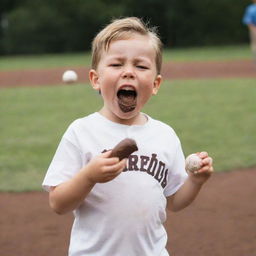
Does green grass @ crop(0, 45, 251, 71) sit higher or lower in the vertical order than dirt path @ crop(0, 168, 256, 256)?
lower

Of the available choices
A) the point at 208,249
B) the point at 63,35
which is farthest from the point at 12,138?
the point at 63,35

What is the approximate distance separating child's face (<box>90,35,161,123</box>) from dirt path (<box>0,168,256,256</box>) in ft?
6.50

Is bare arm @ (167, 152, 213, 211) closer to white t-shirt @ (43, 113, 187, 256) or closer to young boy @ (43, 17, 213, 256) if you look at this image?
young boy @ (43, 17, 213, 256)

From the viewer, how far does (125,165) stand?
230 cm

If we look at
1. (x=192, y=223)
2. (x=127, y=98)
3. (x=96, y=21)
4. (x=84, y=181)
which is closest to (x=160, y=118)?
(x=192, y=223)

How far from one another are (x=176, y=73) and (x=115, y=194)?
16.6 meters

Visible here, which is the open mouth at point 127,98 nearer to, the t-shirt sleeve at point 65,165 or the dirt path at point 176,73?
the t-shirt sleeve at point 65,165

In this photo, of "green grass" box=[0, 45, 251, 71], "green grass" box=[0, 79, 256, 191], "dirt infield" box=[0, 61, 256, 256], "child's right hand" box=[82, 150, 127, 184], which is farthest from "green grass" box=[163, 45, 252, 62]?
"child's right hand" box=[82, 150, 127, 184]

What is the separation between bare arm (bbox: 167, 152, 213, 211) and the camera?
2373mm

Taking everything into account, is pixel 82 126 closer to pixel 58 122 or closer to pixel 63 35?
pixel 58 122

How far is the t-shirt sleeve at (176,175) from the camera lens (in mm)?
2529

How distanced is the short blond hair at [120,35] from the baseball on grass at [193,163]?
15.5 inches

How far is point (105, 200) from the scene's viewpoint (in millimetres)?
2312

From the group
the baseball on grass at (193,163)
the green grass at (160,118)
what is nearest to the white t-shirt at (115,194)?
the baseball on grass at (193,163)
